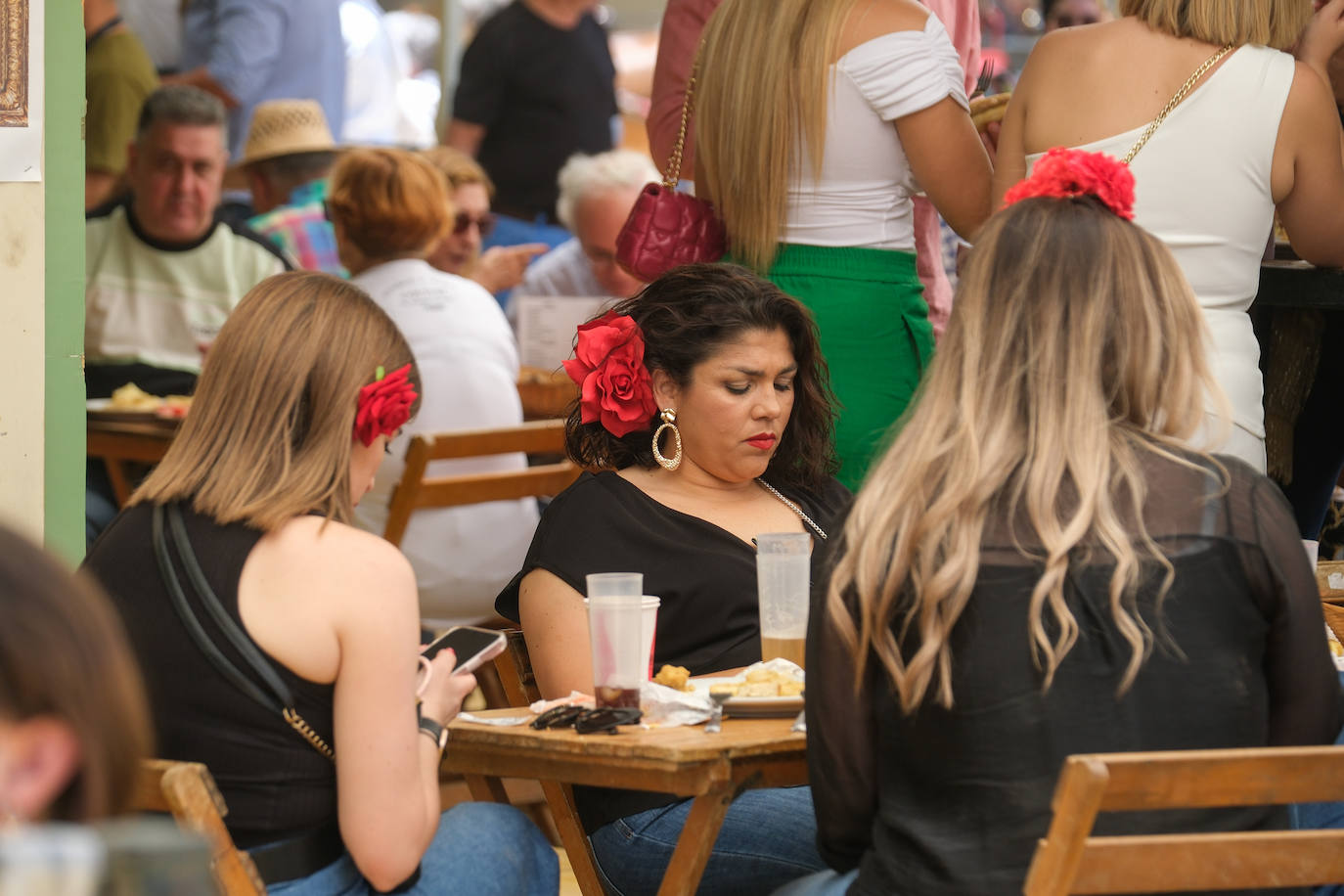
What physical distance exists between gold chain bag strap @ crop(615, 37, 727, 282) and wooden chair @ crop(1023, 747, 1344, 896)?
68.6 inches

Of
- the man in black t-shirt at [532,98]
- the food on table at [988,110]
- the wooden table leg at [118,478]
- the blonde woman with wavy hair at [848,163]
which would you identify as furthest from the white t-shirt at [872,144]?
the man in black t-shirt at [532,98]

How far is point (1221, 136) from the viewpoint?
270 centimetres

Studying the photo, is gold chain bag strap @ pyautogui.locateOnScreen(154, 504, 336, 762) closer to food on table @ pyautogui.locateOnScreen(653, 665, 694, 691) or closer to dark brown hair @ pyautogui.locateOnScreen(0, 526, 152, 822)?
food on table @ pyautogui.locateOnScreen(653, 665, 694, 691)

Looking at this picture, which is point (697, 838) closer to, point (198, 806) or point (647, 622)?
point (647, 622)

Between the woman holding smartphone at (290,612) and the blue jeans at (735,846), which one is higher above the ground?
the woman holding smartphone at (290,612)

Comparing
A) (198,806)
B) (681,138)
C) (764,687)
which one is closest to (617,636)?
(764,687)

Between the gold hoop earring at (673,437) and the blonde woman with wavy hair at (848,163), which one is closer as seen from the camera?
the gold hoop earring at (673,437)

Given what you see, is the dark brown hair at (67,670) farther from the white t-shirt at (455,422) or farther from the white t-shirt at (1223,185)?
the white t-shirt at (455,422)

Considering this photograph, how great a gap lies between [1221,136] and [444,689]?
5.19ft

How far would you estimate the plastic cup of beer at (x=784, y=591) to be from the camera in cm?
227

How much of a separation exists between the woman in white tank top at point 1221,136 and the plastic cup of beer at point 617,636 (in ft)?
3.55

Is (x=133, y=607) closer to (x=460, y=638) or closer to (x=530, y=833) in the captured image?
(x=460, y=638)

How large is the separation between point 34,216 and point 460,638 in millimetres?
1020

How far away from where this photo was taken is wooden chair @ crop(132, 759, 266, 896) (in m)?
1.71
